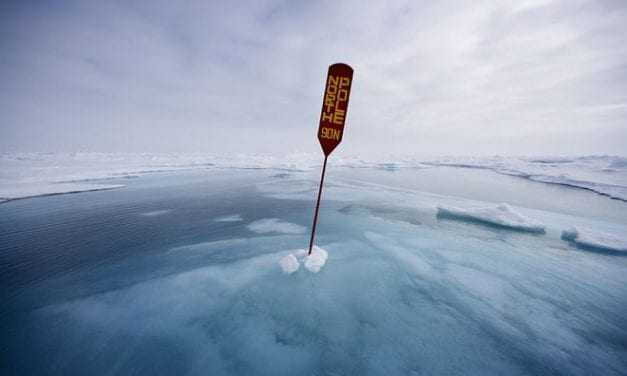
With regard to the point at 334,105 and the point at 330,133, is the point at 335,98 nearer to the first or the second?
the point at 334,105

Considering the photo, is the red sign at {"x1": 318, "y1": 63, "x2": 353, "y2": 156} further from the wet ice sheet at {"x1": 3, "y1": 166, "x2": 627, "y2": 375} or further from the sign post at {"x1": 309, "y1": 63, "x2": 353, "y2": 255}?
the wet ice sheet at {"x1": 3, "y1": 166, "x2": 627, "y2": 375}

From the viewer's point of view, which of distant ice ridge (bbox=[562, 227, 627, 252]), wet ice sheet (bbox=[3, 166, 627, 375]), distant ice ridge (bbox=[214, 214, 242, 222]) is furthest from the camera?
distant ice ridge (bbox=[214, 214, 242, 222])

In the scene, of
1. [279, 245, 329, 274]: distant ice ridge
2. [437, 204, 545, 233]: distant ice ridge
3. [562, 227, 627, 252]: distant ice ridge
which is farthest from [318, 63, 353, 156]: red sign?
[562, 227, 627, 252]: distant ice ridge

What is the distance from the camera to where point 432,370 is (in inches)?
91.3

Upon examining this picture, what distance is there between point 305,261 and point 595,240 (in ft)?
28.7

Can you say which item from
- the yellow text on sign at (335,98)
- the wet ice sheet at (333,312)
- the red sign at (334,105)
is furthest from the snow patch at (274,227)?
the yellow text on sign at (335,98)

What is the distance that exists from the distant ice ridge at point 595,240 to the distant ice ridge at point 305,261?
797 cm

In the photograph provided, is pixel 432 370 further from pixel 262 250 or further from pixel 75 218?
pixel 75 218

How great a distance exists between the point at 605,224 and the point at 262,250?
1397 cm

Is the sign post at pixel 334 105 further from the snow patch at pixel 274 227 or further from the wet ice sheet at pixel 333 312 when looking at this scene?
the snow patch at pixel 274 227

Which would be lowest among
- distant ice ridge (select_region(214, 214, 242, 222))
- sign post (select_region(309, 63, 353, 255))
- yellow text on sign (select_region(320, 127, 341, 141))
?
distant ice ridge (select_region(214, 214, 242, 222))

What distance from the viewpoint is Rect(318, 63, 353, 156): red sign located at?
352 centimetres

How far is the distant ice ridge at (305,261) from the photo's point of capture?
13.6 feet

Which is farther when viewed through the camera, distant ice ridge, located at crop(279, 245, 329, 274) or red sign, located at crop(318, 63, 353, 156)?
distant ice ridge, located at crop(279, 245, 329, 274)
